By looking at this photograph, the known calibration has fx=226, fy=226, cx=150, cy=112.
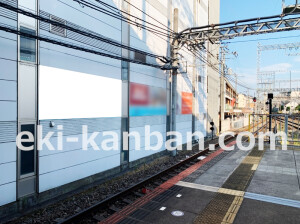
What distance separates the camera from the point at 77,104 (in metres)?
9.22

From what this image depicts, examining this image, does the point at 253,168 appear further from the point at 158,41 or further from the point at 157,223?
the point at 158,41

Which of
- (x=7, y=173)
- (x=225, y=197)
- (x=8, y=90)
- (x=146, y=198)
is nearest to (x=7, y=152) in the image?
(x=7, y=173)

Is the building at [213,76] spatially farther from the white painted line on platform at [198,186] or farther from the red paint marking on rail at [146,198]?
the white painted line on platform at [198,186]

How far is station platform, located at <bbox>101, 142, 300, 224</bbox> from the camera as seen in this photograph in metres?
6.43

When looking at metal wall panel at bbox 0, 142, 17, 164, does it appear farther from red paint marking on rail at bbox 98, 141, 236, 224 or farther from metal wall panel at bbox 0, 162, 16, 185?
red paint marking on rail at bbox 98, 141, 236, 224

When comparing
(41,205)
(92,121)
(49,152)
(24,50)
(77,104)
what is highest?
(24,50)

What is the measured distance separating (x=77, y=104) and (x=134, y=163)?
529 cm

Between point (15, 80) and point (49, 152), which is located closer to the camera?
point (15, 80)

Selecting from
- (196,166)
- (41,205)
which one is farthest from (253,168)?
(41,205)

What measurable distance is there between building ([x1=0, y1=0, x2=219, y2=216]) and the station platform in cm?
310

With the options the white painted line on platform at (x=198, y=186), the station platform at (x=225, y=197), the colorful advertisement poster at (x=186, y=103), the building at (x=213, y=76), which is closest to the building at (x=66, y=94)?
the station platform at (x=225, y=197)

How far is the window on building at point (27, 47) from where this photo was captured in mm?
7172

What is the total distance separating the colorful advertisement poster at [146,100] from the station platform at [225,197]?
4.25 meters

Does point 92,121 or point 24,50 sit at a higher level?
point 24,50
